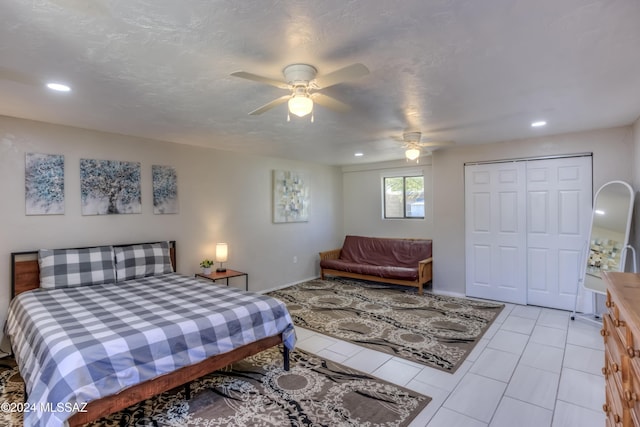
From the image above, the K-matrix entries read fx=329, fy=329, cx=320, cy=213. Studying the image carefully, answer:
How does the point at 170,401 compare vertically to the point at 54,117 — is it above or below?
below

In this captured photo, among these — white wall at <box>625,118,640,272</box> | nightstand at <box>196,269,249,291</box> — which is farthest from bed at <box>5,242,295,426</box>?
white wall at <box>625,118,640,272</box>

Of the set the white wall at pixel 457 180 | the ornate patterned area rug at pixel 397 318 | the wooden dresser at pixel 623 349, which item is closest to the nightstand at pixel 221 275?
the ornate patterned area rug at pixel 397 318

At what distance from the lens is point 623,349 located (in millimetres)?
1368

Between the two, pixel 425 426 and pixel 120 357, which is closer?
pixel 120 357

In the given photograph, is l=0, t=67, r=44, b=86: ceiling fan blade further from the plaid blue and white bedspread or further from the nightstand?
the nightstand

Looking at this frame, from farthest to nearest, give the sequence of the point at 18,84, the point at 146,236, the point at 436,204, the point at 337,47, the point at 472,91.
Answer: 1. the point at 436,204
2. the point at 146,236
3. the point at 472,91
4. the point at 18,84
5. the point at 337,47

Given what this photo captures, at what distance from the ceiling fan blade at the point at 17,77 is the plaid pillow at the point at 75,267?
176 centimetres

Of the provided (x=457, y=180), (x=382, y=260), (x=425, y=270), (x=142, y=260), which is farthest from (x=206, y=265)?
(x=457, y=180)

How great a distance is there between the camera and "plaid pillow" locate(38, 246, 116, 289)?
10.7 feet

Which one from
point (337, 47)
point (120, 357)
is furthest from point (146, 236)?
point (337, 47)

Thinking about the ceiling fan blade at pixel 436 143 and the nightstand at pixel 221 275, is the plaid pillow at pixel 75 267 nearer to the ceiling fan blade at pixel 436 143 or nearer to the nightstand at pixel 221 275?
the nightstand at pixel 221 275

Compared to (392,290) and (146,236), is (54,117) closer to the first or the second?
(146,236)

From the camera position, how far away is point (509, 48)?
6.40 ft

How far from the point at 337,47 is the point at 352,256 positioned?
526 cm
